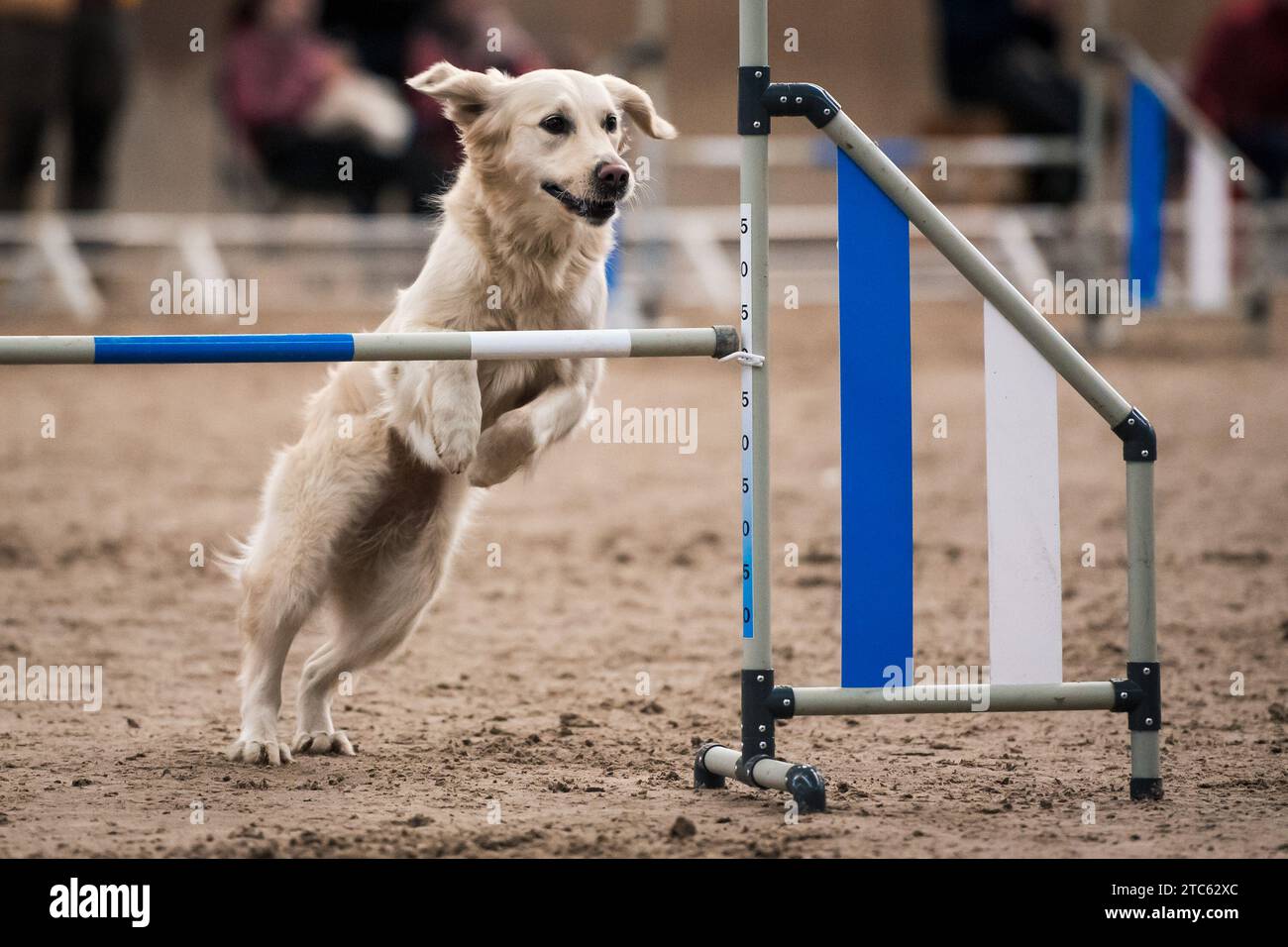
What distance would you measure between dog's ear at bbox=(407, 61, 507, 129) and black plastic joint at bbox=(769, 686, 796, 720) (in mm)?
1629

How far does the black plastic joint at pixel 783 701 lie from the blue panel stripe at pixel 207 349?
120 centimetres

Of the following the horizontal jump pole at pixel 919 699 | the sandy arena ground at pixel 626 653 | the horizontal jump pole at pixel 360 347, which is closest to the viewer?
the horizontal jump pole at pixel 360 347

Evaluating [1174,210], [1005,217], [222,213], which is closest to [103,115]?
[222,213]

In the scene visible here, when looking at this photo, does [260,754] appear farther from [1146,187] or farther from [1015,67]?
[1015,67]

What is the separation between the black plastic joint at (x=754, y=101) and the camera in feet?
13.5

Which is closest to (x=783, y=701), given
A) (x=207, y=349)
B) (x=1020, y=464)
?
(x=1020, y=464)

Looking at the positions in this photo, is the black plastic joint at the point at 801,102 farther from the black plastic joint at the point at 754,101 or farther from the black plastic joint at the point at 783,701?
the black plastic joint at the point at 783,701

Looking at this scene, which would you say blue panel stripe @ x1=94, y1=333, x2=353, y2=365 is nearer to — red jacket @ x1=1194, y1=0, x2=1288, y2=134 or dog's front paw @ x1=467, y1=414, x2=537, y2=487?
dog's front paw @ x1=467, y1=414, x2=537, y2=487

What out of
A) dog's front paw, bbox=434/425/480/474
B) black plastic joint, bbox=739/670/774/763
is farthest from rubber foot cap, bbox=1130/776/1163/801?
dog's front paw, bbox=434/425/480/474

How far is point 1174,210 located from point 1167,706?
35.6 ft

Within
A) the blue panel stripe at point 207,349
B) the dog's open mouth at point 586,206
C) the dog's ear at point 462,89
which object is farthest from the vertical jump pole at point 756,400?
the blue panel stripe at point 207,349

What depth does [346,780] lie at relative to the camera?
14.4ft
